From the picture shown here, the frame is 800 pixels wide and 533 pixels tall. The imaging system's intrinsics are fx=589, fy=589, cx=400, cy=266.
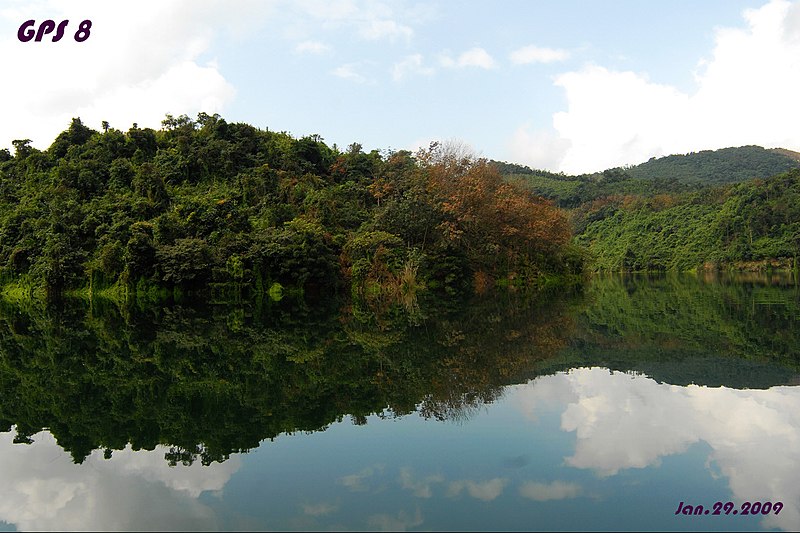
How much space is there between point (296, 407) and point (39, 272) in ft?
112

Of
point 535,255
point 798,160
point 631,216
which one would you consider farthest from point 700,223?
point 798,160

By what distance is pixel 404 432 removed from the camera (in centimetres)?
677

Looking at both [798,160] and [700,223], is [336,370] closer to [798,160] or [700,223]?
[700,223]

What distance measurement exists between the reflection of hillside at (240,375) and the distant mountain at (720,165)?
5989 inches

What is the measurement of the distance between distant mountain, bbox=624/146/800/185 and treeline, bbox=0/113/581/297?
126m

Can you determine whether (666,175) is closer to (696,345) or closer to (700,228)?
(700,228)

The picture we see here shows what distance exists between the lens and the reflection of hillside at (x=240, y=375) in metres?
7.19

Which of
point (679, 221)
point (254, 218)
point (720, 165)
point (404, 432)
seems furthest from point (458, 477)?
point (720, 165)

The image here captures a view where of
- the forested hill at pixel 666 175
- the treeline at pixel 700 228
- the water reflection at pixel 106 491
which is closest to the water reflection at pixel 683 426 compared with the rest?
the water reflection at pixel 106 491

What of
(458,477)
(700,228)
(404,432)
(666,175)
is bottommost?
(458,477)

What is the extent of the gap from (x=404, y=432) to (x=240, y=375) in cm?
430

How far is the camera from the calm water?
4699 mm

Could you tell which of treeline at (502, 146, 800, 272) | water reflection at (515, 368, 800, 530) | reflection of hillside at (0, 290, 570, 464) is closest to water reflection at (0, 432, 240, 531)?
reflection of hillside at (0, 290, 570, 464)

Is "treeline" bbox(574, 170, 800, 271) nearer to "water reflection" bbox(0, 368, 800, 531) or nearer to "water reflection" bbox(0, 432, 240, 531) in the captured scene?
"water reflection" bbox(0, 368, 800, 531)
